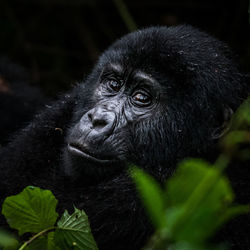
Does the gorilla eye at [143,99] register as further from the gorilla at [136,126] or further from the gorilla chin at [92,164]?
the gorilla chin at [92,164]

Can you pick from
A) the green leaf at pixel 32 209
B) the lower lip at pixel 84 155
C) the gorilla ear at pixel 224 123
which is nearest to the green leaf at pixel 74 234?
the green leaf at pixel 32 209

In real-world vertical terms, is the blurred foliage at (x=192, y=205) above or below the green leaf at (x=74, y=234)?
above

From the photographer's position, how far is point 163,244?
1305 millimetres

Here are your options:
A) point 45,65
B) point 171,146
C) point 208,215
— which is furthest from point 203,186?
point 45,65

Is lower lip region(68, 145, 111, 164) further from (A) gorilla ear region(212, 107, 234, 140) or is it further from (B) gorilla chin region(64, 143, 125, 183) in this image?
(A) gorilla ear region(212, 107, 234, 140)

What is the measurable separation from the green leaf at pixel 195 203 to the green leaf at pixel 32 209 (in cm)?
113

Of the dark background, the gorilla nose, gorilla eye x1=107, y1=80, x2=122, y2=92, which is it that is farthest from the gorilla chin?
the dark background

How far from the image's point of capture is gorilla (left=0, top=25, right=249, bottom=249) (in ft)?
10.0

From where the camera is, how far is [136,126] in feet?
10.9

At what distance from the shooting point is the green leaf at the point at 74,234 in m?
2.48

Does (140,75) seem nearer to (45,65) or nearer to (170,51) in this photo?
(170,51)

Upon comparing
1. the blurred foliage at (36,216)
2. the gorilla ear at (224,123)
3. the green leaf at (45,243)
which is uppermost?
the blurred foliage at (36,216)

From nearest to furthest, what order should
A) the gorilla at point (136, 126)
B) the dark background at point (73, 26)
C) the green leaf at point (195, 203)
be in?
the green leaf at point (195, 203) < the gorilla at point (136, 126) < the dark background at point (73, 26)

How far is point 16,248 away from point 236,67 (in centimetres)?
220
